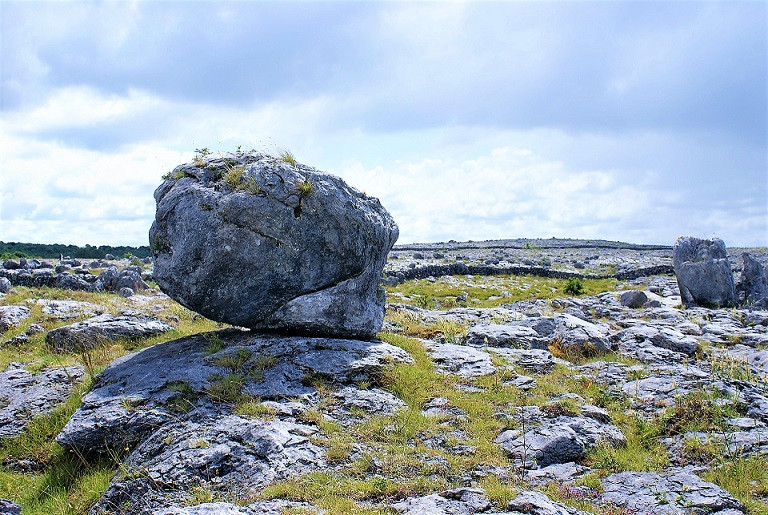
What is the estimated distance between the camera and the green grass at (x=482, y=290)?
115ft

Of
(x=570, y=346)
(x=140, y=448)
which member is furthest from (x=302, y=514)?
(x=570, y=346)

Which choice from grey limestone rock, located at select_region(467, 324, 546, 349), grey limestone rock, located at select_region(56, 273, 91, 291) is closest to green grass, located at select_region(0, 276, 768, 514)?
grey limestone rock, located at select_region(467, 324, 546, 349)

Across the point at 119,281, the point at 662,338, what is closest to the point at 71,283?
the point at 119,281

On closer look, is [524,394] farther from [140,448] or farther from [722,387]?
[140,448]

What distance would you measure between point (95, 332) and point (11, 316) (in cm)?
676

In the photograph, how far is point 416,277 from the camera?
161 feet

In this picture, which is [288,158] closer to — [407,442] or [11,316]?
[407,442]

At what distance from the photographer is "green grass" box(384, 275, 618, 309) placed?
35062mm

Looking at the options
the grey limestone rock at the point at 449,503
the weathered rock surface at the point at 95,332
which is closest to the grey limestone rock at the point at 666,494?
the grey limestone rock at the point at 449,503

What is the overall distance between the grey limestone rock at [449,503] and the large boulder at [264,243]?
6465 mm

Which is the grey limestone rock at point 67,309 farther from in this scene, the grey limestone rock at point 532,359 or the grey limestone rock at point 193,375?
the grey limestone rock at point 532,359

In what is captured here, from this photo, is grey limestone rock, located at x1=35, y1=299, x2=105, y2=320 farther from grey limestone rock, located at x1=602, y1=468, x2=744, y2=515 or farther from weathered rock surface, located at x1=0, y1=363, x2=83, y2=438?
grey limestone rock, located at x1=602, y1=468, x2=744, y2=515

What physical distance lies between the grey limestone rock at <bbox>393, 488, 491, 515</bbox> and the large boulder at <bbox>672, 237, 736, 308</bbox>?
2876 cm

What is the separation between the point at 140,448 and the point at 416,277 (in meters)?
39.6
